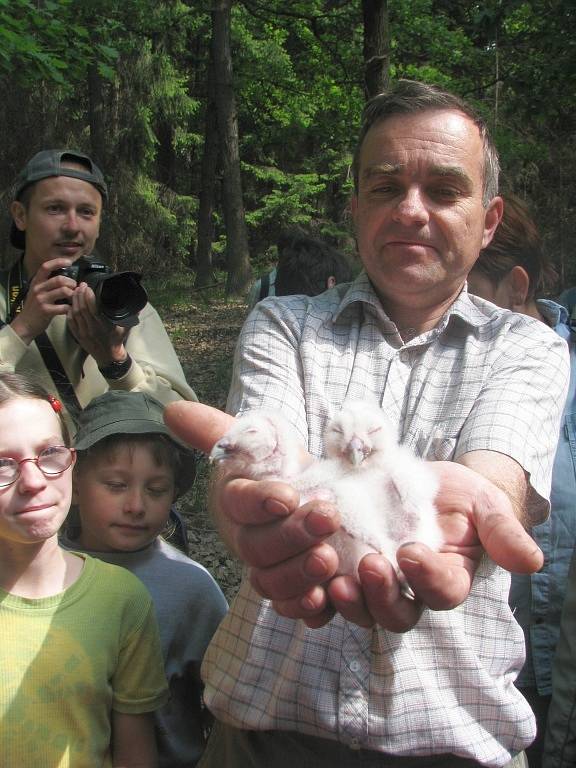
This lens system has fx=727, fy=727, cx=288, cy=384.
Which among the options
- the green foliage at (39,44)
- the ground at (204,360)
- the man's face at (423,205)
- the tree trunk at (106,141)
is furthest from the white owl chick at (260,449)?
the tree trunk at (106,141)

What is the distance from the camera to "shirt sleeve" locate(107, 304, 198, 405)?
3252 millimetres

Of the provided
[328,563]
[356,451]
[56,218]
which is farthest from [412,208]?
[56,218]

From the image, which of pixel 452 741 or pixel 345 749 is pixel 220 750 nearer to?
pixel 345 749

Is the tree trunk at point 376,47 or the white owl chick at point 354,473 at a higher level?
the tree trunk at point 376,47

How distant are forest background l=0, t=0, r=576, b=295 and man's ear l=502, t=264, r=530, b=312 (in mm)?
1678

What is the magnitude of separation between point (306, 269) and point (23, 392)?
11.7 feet

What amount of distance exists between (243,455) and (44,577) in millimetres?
1043

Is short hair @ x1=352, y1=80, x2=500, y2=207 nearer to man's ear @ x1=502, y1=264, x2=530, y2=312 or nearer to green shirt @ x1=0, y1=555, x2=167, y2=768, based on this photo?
man's ear @ x1=502, y1=264, x2=530, y2=312

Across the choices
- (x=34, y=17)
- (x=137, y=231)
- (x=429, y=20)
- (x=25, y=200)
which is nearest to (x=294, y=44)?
(x=137, y=231)

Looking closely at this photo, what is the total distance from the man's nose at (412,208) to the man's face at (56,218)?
181cm

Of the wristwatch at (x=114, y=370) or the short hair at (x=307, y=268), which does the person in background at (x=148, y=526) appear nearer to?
the wristwatch at (x=114, y=370)

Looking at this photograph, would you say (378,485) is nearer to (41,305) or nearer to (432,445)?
(432,445)

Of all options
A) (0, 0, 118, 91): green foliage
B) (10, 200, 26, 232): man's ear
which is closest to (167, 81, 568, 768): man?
(10, 200, 26, 232): man's ear

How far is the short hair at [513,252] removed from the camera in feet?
12.1
